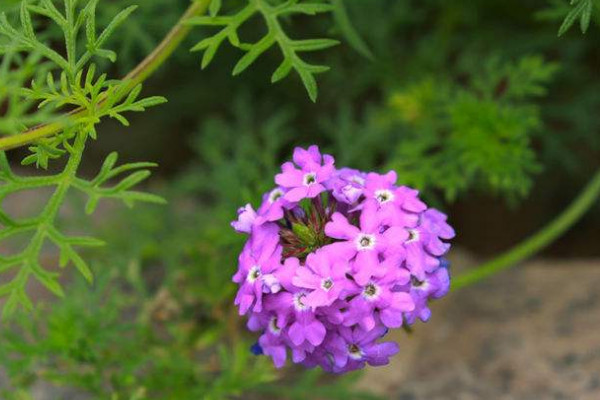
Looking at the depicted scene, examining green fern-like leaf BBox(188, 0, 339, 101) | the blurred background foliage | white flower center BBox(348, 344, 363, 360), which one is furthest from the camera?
the blurred background foliage

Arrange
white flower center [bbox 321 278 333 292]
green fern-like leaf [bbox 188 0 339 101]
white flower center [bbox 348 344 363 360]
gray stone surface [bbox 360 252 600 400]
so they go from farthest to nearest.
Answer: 1. gray stone surface [bbox 360 252 600 400]
2. green fern-like leaf [bbox 188 0 339 101]
3. white flower center [bbox 348 344 363 360]
4. white flower center [bbox 321 278 333 292]

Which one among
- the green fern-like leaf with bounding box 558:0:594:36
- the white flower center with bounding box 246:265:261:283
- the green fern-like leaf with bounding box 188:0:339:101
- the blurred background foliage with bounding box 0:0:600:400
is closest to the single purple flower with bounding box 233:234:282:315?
the white flower center with bounding box 246:265:261:283

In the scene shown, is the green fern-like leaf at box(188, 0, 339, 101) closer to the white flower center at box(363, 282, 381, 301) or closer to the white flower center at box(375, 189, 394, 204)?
the white flower center at box(375, 189, 394, 204)

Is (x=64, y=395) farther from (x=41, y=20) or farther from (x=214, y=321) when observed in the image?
(x=41, y=20)

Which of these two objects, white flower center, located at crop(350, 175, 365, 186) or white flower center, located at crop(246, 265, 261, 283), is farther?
white flower center, located at crop(350, 175, 365, 186)

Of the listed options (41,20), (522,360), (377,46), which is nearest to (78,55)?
(41,20)

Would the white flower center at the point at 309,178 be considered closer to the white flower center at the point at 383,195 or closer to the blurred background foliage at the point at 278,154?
the white flower center at the point at 383,195

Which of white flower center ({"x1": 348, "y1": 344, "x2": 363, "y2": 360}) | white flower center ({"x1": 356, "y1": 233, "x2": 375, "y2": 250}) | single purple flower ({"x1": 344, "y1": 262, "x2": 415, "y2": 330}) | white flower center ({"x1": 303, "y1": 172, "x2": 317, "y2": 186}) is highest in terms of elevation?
white flower center ({"x1": 303, "y1": 172, "x2": 317, "y2": 186})

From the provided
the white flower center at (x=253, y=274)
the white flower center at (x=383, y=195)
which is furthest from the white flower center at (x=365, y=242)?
the white flower center at (x=253, y=274)

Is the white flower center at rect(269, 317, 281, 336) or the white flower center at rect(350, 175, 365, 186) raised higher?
the white flower center at rect(350, 175, 365, 186)
